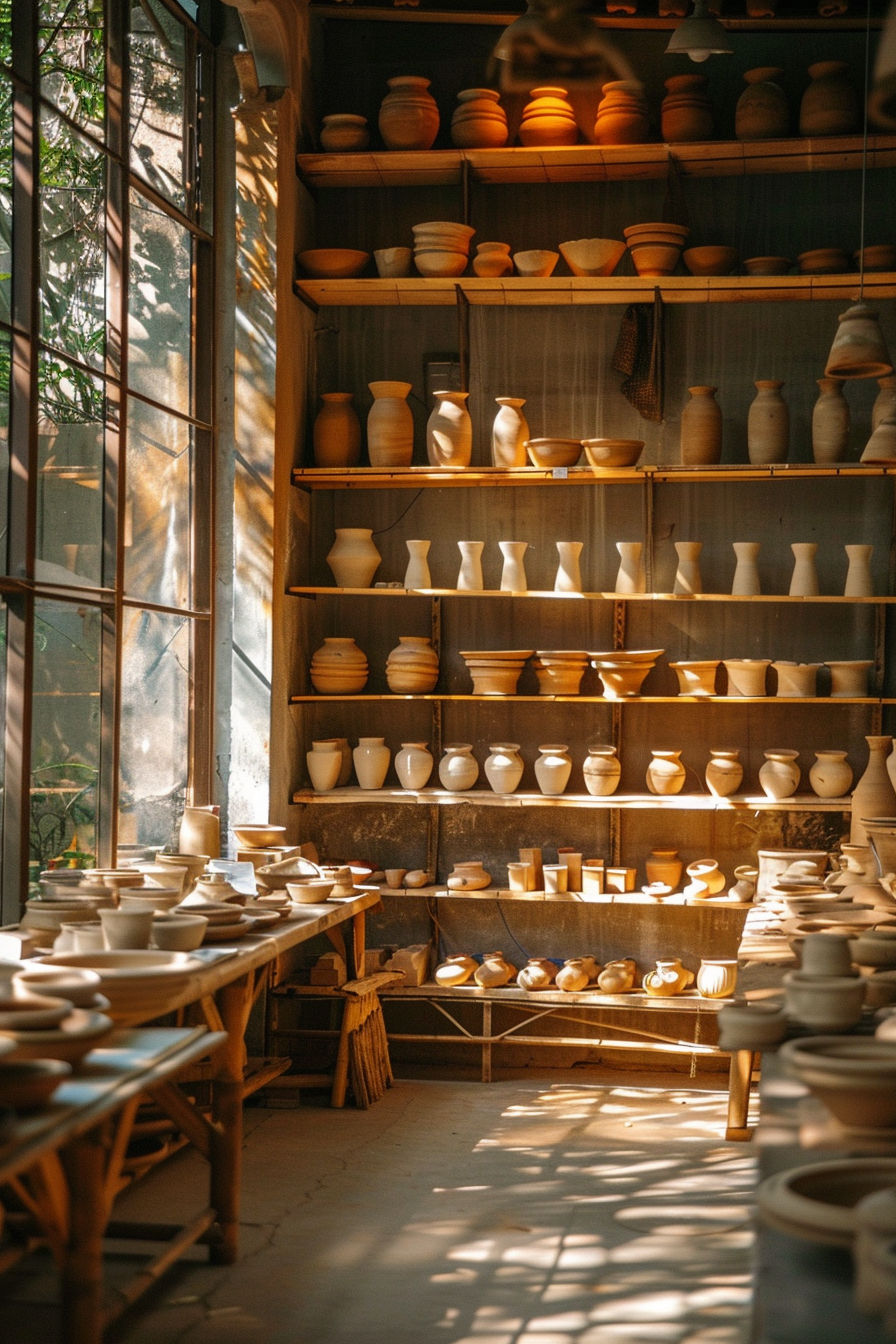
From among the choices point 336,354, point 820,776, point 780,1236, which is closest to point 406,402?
point 336,354

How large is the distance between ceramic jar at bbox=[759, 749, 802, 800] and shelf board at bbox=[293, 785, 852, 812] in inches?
1.7

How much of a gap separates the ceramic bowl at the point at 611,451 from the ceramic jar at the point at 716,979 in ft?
6.91

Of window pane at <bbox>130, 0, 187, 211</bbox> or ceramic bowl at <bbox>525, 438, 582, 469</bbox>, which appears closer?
window pane at <bbox>130, 0, 187, 211</bbox>

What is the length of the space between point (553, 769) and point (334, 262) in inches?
94.4

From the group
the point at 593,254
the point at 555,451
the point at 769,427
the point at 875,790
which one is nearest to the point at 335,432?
the point at 555,451

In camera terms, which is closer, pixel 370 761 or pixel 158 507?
pixel 158 507

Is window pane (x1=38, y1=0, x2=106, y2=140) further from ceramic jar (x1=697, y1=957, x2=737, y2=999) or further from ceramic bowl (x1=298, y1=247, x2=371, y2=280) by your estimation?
ceramic jar (x1=697, y1=957, x2=737, y2=999)

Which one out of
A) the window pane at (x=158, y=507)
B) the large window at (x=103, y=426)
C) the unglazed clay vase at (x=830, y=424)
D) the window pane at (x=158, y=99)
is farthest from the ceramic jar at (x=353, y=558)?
the unglazed clay vase at (x=830, y=424)

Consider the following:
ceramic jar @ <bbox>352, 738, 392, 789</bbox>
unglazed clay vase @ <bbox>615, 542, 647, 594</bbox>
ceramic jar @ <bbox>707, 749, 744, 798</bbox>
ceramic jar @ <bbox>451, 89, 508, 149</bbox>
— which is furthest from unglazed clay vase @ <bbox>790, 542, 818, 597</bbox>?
ceramic jar @ <bbox>451, 89, 508, 149</bbox>

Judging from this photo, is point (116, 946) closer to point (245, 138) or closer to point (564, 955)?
point (564, 955)

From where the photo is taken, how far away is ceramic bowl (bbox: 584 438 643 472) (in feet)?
18.7

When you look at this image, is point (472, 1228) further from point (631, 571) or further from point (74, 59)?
point (74, 59)

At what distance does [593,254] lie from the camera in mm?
5781

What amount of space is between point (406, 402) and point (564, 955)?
2.60 metres
